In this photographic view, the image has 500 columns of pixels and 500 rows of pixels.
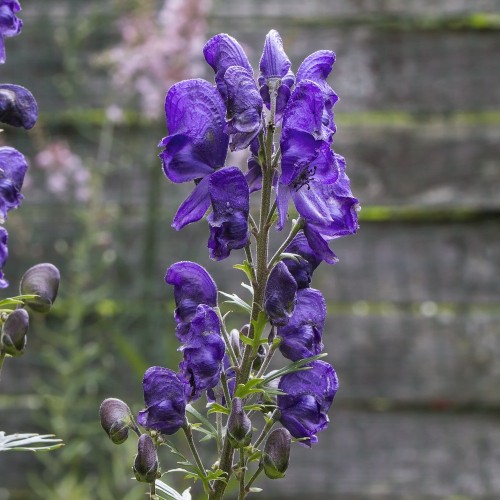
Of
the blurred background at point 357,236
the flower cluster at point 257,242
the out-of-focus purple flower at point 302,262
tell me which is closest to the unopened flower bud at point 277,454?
the flower cluster at point 257,242

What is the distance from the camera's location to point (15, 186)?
65 centimetres

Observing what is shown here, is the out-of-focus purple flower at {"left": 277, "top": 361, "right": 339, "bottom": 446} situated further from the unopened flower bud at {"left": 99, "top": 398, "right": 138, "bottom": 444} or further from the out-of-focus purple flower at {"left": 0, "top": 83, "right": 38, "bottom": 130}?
the out-of-focus purple flower at {"left": 0, "top": 83, "right": 38, "bottom": 130}

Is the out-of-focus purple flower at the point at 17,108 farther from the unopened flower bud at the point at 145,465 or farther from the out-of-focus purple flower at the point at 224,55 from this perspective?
the unopened flower bud at the point at 145,465

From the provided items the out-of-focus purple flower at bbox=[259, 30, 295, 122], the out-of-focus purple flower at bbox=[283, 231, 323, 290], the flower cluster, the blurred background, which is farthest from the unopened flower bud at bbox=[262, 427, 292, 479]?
the blurred background

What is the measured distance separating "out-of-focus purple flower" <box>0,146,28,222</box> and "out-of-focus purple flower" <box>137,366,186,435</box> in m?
0.15

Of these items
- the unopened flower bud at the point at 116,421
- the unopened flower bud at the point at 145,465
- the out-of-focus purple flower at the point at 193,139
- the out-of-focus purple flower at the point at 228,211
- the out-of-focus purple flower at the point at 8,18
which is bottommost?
the unopened flower bud at the point at 145,465

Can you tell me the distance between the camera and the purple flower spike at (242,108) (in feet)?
1.93

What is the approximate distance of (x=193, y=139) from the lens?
2.06ft

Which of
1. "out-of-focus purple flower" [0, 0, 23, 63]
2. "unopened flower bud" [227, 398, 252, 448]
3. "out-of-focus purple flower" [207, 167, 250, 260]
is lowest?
"unopened flower bud" [227, 398, 252, 448]

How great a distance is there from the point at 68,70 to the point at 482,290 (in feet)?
2.96

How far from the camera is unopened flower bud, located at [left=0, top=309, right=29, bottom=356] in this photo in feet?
2.00

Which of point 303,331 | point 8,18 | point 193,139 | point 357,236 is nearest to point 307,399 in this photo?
point 303,331

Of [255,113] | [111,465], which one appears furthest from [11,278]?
[255,113]

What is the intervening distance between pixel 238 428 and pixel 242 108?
0.20m
